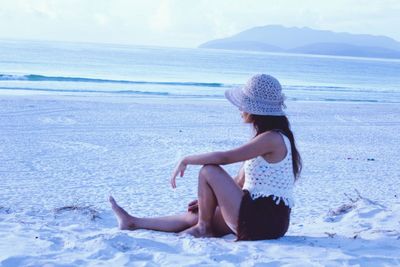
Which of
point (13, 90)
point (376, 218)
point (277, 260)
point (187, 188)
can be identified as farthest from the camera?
point (13, 90)

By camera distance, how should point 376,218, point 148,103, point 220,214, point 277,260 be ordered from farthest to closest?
point 148,103
point 376,218
point 220,214
point 277,260

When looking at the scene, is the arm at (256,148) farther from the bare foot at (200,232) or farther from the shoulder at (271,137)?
the bare foot at (200,232)

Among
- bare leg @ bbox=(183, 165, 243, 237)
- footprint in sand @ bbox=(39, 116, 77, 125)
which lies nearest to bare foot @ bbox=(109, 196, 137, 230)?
bare leg @ bbox=(183, 165, 243, 237)

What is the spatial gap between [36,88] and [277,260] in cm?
2159

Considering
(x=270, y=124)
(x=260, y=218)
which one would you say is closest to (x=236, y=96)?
(x=270, y=124)

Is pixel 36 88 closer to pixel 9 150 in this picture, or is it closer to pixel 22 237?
pixel 9 150

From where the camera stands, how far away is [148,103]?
19125 mm

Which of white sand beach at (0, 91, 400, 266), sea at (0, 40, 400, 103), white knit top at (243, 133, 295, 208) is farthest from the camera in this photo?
sea at (0, 40, 400, 103)

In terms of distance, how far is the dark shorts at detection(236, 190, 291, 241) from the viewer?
13.3 ft

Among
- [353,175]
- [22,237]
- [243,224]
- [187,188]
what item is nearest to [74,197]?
[187,188]

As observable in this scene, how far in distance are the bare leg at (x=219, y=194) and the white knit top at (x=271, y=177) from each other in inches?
5.0

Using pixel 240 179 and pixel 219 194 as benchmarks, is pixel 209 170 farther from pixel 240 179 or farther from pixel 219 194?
pixel 240 179

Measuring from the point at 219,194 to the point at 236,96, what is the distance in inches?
27.2

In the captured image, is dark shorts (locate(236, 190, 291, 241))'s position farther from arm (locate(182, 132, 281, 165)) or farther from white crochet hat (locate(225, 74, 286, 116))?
white crochet hat (locate(225, 74, 286, 116))
